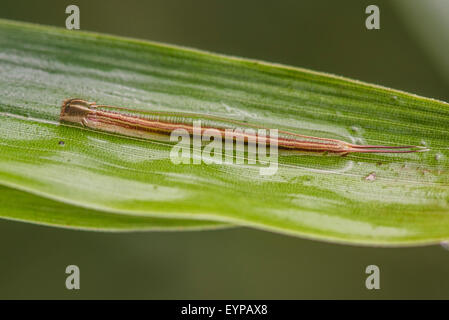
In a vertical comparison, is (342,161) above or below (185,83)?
below

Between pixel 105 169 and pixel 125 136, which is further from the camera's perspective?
pixel 125 136

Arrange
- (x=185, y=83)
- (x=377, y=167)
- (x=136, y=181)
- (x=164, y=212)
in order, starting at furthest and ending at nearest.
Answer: (x=185, y=83) < (x=377, y=167) < (x=136, y=181) < (x=164, y=212)

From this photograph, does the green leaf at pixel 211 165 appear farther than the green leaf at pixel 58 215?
No

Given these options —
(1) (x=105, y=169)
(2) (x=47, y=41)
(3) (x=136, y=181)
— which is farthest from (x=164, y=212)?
(2) (x=47, y=41)

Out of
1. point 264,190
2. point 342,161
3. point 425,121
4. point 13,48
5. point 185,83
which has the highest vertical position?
point 13,48

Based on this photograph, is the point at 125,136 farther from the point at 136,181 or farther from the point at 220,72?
the point at 220,72

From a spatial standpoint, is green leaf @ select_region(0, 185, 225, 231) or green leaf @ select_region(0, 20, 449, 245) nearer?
green leaf @ select_region(0, 20, 449, 245)

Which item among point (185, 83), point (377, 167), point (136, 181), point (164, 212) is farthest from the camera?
point (185, 83)

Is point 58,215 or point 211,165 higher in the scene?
point 211,165
